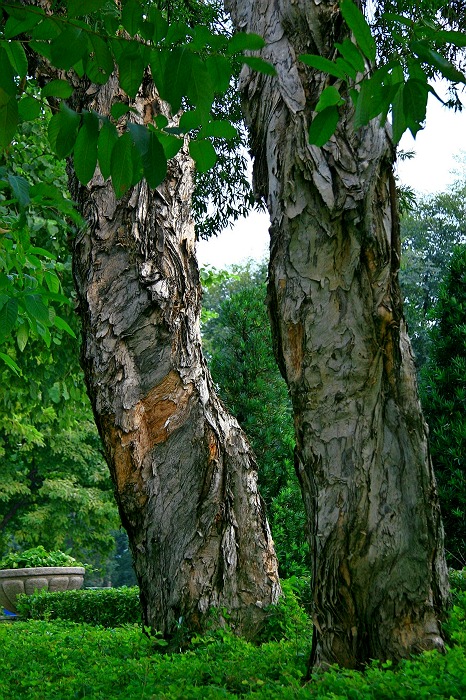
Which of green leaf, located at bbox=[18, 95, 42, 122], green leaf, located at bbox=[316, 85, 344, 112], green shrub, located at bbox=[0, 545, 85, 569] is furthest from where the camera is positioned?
green shrub, located at bbox=[0, 545, 85, 569]

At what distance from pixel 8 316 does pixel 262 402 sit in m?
6.78

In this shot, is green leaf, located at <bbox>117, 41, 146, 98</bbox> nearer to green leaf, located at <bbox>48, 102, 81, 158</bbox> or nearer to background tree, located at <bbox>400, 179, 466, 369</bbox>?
green leaf, located at <bbox>48, 102, 81, 158</bbox>

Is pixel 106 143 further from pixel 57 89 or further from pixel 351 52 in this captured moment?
pixel 351 52

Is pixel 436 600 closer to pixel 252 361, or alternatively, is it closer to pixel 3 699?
pixel 3 699

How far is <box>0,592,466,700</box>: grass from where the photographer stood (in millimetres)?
2213

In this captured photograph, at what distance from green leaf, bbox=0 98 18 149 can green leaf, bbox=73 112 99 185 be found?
169 millimetres

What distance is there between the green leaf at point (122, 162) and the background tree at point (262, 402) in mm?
6608

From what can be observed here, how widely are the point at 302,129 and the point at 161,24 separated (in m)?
1.02

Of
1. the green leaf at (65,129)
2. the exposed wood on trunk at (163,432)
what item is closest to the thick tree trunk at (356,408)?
the green leaf at (65,129)

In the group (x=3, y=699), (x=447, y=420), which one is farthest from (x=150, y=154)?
(x=447, y=420)

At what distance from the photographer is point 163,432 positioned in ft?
14.3

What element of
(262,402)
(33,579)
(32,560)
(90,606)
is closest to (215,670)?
(90,606)

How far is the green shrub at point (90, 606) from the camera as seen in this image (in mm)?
8180

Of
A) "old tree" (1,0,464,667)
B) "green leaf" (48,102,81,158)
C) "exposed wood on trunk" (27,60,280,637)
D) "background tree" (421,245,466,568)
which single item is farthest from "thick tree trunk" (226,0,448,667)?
"background tree" (421,245,466,568)
